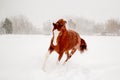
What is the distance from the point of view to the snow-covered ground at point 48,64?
4.59ft

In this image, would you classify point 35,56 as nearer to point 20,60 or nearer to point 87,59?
point 20,60

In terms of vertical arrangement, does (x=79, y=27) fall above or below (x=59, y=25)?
below

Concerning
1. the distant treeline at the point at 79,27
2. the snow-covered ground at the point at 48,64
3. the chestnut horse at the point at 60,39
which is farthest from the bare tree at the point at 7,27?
the chestnut horse at the point at 60,39

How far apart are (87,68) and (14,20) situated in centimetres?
205

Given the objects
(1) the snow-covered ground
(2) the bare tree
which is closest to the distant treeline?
(2) the bare tree

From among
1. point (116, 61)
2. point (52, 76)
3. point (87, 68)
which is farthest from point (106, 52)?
point (52, 76)

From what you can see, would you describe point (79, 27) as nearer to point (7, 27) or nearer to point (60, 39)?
point (7, 27)

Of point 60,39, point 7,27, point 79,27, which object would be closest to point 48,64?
point 60,39

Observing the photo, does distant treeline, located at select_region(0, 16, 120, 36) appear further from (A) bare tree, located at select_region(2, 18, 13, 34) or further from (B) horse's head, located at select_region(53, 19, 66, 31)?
(B) horse's head, located at select_region(53, 19, 66, 31)

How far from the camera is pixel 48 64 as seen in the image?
5.24 feet

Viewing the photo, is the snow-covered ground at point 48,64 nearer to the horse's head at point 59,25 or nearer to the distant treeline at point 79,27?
the horse's head at point 59,25

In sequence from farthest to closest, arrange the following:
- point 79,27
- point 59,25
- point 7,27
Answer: point 79,27 < point 7,27 < point 59,25

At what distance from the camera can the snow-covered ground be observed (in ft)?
4.59

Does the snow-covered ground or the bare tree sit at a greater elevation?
the bare tree
